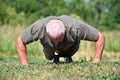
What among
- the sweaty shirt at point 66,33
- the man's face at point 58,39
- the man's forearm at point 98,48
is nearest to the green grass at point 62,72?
the man's face at point 58,39

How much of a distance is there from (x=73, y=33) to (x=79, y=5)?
62727 millimetres

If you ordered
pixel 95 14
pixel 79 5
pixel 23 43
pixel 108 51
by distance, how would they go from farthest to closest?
pixel 95 14, pixel 79 5, pixel 108 51, pixel 23 43

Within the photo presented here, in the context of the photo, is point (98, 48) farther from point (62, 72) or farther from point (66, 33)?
point (62, 72)

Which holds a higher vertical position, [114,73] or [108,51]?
[114,73]

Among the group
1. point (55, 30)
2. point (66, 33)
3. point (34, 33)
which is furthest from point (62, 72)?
point (34, 33)

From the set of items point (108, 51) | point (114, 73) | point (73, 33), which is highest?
point (73, 33)

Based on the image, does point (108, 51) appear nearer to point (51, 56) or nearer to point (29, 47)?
point (29, 47)

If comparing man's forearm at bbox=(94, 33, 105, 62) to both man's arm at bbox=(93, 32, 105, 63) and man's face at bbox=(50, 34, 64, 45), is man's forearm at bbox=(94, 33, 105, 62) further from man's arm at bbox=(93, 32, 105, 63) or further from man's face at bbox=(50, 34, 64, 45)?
man's face at bbox=(50, 34, 64, 45)

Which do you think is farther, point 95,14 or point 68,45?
point 95,14

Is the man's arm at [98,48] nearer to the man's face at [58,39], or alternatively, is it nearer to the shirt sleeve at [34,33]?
the man's face at [58,39]

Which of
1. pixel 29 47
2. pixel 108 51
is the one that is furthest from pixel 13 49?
pixel 108 51

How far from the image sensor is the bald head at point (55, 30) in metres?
6.09

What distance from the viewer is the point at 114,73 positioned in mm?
5426

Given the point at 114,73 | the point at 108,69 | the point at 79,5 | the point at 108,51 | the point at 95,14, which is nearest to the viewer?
the point at 114,73
